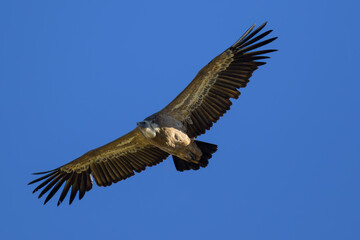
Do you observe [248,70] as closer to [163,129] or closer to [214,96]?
[214,96]

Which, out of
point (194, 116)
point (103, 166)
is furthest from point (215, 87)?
point (103, 166)

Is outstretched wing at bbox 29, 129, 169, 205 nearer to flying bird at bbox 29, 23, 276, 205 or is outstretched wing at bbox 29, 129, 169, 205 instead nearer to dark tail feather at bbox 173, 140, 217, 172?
flying bird at bbox 29, 23, 276, 205

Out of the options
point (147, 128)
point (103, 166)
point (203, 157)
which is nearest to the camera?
point (147, 128)

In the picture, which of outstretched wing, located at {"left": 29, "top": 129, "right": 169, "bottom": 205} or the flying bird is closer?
the flying bird

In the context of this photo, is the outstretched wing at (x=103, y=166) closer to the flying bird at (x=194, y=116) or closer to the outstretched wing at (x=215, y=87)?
the flying bird at (x=194, y=116)

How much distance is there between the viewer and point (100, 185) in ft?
41.1

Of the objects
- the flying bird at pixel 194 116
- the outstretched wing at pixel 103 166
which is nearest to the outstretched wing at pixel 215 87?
the flying bird at pixel 194 116

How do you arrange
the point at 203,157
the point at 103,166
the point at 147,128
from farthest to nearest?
the point at 103,166
the point at 203,157
the point at 147,128

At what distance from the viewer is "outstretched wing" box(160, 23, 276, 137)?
1134cm

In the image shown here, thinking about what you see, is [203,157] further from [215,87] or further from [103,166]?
[103,166]

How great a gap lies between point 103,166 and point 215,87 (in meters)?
2.91

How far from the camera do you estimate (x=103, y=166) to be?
12.5m

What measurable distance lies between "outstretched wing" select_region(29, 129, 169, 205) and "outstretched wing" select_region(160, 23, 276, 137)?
1.04m

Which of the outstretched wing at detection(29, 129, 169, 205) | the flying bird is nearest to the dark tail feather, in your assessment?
the flying bird
